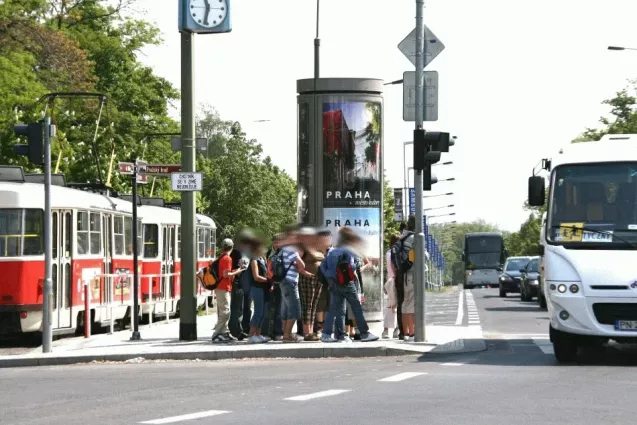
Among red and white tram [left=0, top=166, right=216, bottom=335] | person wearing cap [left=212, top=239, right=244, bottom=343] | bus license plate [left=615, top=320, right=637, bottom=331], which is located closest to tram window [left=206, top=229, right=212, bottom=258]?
red and white tram [left=0, top=166, right=216, bottom=335]

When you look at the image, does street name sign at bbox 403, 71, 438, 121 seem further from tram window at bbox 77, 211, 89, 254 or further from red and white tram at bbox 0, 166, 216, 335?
tram window at bbox 77, 211, 89, 254

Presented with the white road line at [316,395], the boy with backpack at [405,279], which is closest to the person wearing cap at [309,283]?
the boy with backpack at [405,279]

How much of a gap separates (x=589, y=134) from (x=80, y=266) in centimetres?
6770

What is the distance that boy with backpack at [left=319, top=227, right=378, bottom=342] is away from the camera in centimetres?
2227

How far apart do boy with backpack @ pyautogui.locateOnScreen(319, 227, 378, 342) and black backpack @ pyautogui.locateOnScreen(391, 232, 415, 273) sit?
61cm

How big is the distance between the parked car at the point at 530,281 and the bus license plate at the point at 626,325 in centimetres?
2936

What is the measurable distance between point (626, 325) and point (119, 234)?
14.9 metres

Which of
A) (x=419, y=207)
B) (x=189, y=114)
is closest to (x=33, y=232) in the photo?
(x=189, y=114)

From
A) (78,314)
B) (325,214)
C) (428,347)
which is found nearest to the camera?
(428,347)

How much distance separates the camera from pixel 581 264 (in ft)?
62.6

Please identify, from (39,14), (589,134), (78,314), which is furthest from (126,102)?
(78,314)

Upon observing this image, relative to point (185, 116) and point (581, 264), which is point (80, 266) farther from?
point (581, 264)

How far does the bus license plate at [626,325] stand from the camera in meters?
18.9

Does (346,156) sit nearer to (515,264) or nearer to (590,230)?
(590,230)
